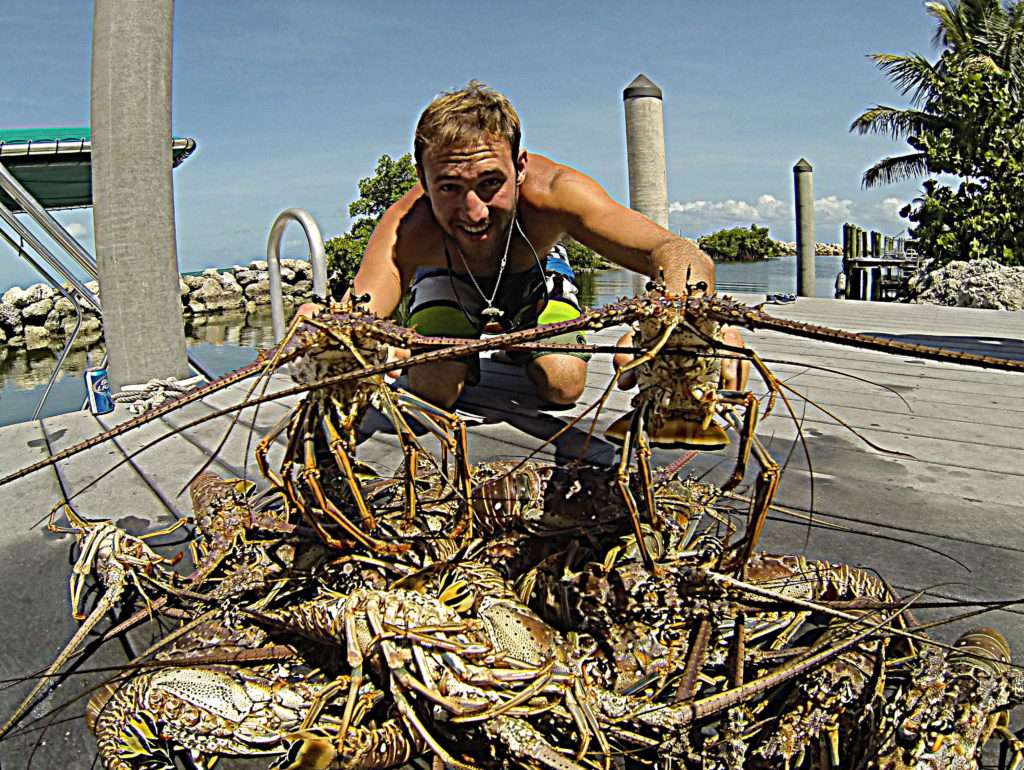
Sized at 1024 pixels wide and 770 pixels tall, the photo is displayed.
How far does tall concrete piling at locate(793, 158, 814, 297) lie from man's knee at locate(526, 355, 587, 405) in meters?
9.59

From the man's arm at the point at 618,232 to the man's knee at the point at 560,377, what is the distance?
33.4 inches

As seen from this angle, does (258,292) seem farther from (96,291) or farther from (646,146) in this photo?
(646,146)

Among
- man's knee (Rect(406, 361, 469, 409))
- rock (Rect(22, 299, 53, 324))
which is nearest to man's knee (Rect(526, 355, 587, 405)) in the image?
man's knee (Rect(406, 361, 469, 409))

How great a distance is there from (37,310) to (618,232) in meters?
30.8

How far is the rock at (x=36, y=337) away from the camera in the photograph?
1044 inches

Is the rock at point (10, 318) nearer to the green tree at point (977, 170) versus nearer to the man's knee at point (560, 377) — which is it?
the man's knee at point (560, 377)

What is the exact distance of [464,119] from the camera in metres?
3.28

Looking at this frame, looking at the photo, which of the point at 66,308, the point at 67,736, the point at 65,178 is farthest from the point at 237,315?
the point at 67,736

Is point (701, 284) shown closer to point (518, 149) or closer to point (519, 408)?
point (518, 149)

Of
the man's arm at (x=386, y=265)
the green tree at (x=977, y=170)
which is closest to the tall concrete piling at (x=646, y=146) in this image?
the man's arm at (x=386, y=265)

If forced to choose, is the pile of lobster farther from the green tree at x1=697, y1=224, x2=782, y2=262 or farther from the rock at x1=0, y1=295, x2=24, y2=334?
the green tree at x1=697, y1=224, x2=782, y2=262

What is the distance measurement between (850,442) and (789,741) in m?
2.40

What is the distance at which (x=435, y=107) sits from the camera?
3.41 meters

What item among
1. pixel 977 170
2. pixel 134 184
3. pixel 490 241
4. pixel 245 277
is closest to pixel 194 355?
pixel 134 184
